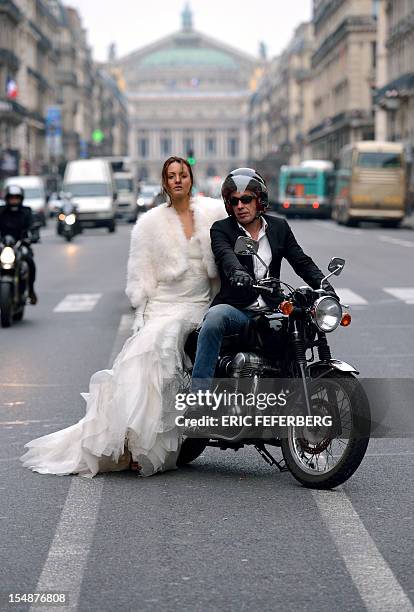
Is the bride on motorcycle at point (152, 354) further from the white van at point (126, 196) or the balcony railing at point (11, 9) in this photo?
the balcony railing at point (11, 9)

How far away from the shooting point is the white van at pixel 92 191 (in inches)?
2004

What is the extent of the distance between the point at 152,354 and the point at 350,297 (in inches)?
495

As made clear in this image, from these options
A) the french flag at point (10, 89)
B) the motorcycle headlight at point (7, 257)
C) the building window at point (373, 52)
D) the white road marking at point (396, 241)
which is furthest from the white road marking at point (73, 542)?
the building window at point (373, 52)

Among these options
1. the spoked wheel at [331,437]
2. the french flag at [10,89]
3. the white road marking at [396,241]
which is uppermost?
the french flag at [10,89]

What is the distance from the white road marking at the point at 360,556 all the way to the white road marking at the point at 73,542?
0.99 m

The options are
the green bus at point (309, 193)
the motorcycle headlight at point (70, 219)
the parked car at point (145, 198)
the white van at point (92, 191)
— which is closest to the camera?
the motorcycle headlight at point (70, 219)

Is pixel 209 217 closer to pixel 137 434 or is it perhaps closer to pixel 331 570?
pixel 137 434

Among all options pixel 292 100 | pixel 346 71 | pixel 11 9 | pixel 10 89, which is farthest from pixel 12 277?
pixel 292 100

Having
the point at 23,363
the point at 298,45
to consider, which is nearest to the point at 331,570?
the point at 23,363

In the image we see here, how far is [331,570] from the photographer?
17.8 ft

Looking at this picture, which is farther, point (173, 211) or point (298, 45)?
point (298, 45)

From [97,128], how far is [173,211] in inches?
5750

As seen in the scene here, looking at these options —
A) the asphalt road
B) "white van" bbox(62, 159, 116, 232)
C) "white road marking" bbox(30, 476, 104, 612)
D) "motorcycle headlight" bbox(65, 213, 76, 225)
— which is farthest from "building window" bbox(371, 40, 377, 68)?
"white road marking" bbox(30, 476, 104, 612)

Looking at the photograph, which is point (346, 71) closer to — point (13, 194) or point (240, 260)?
point (13, 194)
